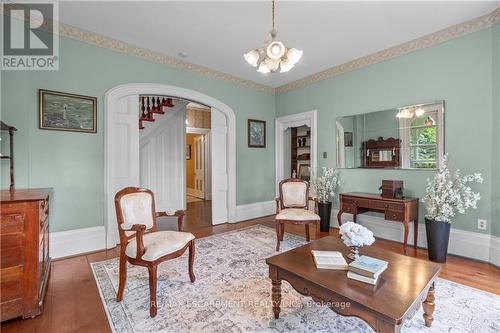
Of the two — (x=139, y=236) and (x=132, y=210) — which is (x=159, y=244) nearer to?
(x=139, y=236)

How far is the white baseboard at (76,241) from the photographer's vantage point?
3.02 m

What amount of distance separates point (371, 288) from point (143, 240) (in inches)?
74.4

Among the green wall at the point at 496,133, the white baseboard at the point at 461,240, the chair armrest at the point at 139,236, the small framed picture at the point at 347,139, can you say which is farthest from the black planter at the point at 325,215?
the chair armrest at the point at 139,236

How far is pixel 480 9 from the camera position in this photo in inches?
108

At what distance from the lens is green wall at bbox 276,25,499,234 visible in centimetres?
290

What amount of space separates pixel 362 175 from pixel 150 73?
389cm

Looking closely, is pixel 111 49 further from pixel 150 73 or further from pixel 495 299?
pixel 495 299

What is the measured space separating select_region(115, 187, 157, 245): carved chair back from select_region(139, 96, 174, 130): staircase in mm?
3376

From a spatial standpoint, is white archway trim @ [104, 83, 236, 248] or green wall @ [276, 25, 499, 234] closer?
green wall @ [276, 25, 499, 234]

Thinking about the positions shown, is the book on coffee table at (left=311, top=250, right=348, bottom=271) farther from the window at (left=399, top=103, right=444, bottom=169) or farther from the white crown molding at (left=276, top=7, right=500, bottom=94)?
the white crown molding at (left=276, top=7, right=500, bottom=94)

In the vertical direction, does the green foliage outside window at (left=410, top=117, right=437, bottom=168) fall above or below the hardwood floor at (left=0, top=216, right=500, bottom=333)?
above

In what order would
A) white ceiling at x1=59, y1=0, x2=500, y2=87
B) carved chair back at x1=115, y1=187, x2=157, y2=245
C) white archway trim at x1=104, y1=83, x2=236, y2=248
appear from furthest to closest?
white archway trim at x1=104, y1=83, x2=236, y2=248 < white ceiling at x1=59, y1=0, x2=500, y2=87 < carved chair back at x1=115, y1=187, x2=157, y2=245

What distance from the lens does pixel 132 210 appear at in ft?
7.71

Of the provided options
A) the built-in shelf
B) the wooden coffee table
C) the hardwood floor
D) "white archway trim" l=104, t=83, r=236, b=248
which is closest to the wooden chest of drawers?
the hardwood floor
